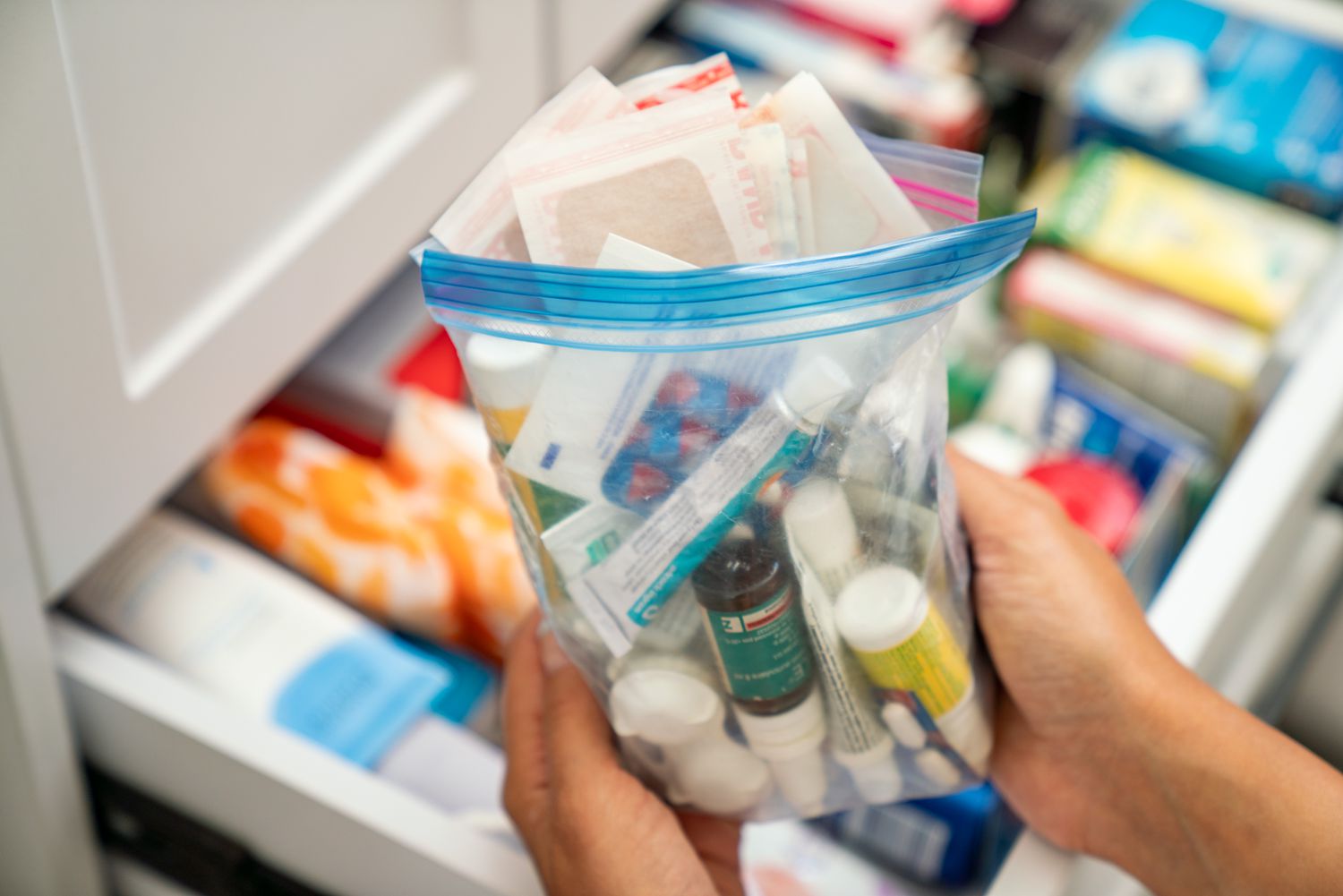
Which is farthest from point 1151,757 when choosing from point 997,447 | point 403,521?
point 403,521

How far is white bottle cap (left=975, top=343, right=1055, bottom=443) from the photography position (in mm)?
751

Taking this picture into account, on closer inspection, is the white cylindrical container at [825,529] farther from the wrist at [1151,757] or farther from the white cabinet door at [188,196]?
the white cabinet door at [188,196]

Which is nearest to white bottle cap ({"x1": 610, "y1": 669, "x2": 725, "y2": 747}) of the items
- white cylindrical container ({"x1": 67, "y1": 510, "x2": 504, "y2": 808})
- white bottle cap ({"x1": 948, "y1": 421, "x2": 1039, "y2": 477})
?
white cylindrical container ({"x1": 67, "y1": 510, "x2": 504, "y2": 808})

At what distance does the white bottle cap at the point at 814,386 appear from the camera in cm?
38

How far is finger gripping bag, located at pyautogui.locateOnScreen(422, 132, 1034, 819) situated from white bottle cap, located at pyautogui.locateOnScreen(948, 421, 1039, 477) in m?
0.25

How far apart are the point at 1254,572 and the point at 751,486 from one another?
1.03 feet

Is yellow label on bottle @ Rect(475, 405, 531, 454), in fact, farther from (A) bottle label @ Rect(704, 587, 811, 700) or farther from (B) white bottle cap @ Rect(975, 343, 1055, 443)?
(B) white bottle cap @ Rect(975, 343, 1055, 443)

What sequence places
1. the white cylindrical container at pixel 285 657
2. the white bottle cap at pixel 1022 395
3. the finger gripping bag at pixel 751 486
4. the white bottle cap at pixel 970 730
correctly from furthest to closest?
the white bottle cap at pixel 1022 395 → the white cylindrical container at pixel 285 657 → the white bottle cap at pixel 970 730 → the finger gripping bag at pixel 751 486

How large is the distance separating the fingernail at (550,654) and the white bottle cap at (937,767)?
0.14m

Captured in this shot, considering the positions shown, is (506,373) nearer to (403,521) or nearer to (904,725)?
(904,725)

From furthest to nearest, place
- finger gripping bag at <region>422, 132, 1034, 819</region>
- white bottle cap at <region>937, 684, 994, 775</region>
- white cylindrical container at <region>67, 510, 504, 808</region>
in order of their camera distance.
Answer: white cylindrical container at <region>67, 510, 504, 808</region> < white bottle cap at <region>937, 684, 994, 775</region> < finger gripping bag at <region>422, 132, 1034, 819</region>

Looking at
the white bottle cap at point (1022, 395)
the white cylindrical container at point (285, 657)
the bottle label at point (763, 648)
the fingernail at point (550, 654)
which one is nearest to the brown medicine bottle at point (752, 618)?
the bottle label at point (763, 648)

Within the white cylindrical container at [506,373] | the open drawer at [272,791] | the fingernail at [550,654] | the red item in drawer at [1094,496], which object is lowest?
the open drawer at [272,791]

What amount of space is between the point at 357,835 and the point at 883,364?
301 mm
